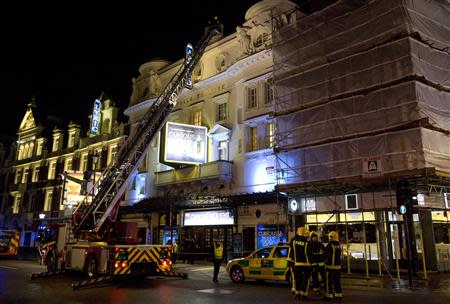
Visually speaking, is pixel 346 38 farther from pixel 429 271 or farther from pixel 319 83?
pixel 429 271

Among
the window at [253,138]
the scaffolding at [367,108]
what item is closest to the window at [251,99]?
the window at [253,138]

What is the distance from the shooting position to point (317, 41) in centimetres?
2045

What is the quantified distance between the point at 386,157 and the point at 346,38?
246 inches

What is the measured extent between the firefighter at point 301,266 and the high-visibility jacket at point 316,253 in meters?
0.10

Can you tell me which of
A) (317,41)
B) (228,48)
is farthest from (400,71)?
(228,48)

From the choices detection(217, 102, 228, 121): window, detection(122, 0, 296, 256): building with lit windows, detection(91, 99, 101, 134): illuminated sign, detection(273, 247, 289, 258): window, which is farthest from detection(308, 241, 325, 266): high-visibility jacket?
detection(91, 99, 101, 134): illuminated sign

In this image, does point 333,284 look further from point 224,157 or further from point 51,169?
point 51,169

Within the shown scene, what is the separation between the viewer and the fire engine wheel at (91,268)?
51.2ft

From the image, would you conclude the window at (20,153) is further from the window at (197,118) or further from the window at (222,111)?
the window at (222,111)

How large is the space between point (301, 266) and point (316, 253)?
1.84ft

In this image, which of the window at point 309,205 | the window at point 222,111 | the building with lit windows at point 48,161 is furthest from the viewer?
the building with lit windows at point 48,161

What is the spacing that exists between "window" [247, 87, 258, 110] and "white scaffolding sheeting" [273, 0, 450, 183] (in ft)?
13.5

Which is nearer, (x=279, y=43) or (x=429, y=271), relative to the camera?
(x=429, y=271)

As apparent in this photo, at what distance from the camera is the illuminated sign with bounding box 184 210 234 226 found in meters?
26.0
